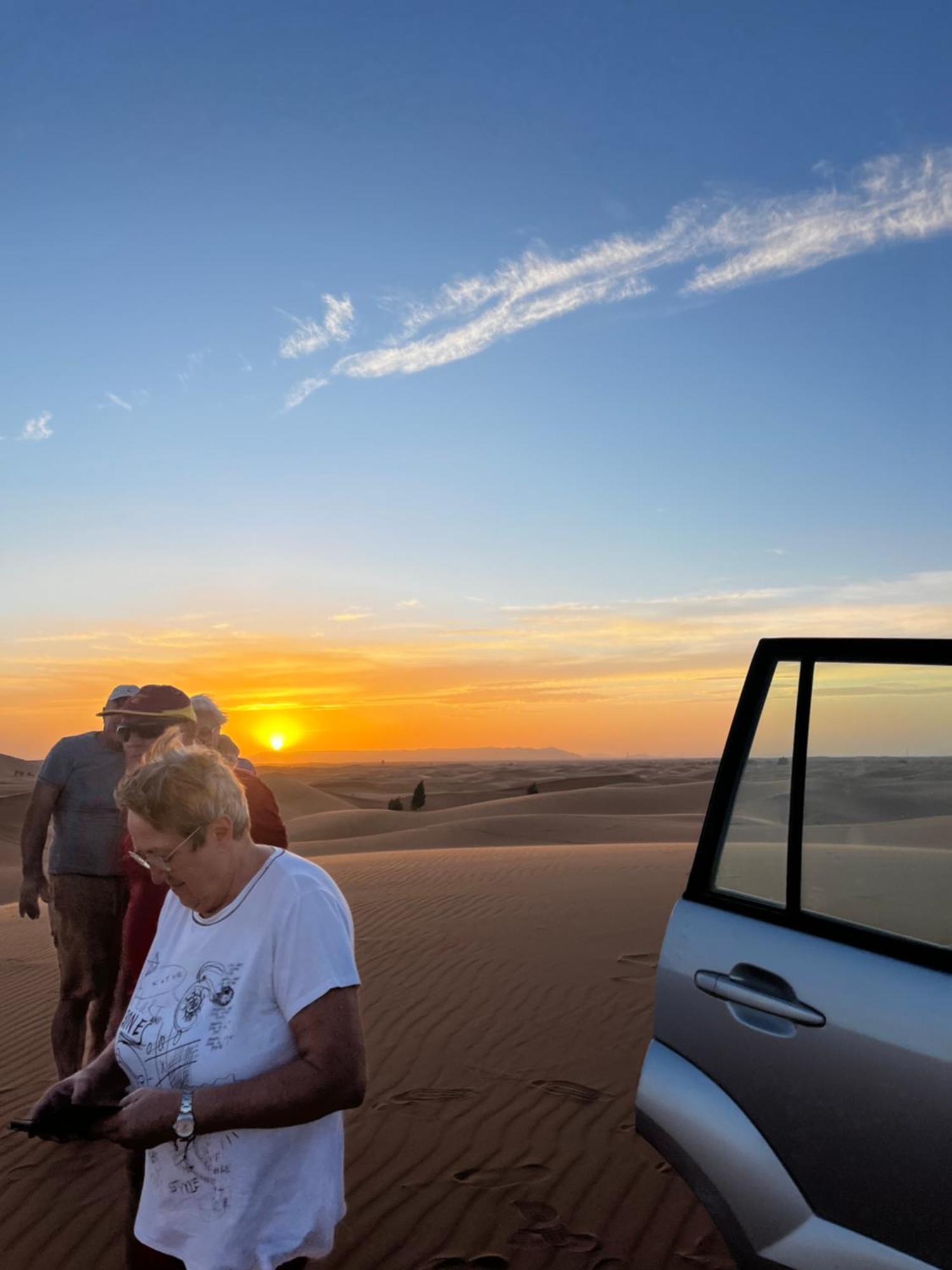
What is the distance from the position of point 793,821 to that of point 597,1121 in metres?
3.53

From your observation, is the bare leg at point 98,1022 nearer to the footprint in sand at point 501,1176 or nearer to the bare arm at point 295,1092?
the footprint in sand at point 501,1176

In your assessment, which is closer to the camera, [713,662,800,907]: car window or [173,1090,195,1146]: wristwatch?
[173,1090,195,1146]: wristwatch

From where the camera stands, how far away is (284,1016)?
7.07ft

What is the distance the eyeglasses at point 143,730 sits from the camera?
4074mm

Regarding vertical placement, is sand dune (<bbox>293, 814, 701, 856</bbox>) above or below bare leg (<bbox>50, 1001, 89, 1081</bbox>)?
below

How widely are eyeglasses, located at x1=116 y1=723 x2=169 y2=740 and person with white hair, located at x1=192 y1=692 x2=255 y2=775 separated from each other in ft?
1.20

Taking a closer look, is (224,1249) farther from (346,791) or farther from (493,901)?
(346,791)

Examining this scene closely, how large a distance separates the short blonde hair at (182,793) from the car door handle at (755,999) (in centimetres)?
106

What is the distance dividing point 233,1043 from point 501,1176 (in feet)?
9.91

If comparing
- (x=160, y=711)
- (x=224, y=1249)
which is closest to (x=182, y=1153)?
(x=224, y=1249)

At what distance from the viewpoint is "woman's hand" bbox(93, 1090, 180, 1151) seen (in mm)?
2104

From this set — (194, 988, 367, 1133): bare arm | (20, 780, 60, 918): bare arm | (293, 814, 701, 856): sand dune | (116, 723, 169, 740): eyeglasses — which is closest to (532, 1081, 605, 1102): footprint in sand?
(20, 780, 60, 918): bare arm

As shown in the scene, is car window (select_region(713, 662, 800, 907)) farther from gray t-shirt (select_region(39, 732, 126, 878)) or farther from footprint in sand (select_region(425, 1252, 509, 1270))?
gray t-shirt (select_region(39, 732, 126, 878))

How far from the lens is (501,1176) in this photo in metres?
4.69
